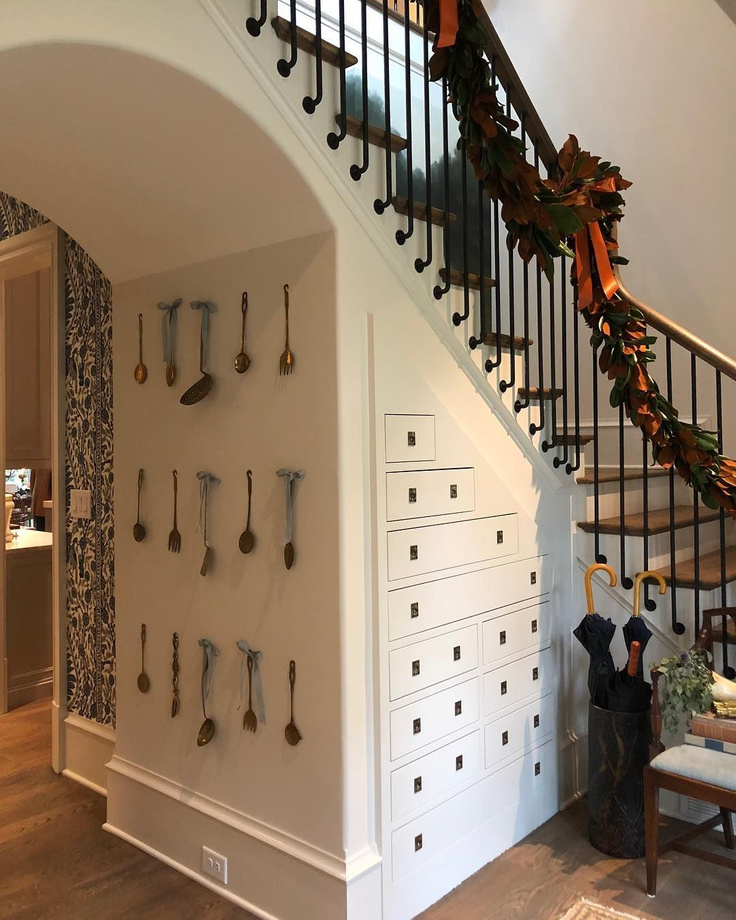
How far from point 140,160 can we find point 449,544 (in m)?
1.42

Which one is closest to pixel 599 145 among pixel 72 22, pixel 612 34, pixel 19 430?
pixel 612 34

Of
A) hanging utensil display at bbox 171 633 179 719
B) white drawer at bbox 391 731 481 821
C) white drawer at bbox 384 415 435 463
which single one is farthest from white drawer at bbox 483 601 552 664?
hanging utensil display at bbox 171 633 179 719

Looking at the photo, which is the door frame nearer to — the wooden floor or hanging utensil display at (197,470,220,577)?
the wooden floor

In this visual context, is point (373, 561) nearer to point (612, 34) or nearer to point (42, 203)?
point (42, 203)

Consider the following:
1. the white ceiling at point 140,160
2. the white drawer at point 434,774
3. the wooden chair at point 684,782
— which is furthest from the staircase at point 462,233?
the white drawer at point 434,774

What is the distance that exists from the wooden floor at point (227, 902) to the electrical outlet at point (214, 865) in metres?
0.05

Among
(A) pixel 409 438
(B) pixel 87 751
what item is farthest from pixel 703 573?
(B) pixel 87 751

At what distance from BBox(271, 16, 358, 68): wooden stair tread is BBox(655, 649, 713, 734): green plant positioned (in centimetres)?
202

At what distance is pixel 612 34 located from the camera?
13.1 feet

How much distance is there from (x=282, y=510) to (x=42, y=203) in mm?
1184

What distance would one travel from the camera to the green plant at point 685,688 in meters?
2.32

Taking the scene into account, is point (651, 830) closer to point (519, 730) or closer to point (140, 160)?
point (519, 730)

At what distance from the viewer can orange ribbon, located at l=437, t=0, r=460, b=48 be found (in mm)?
1790

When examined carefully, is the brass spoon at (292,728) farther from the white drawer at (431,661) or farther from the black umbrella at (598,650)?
the black umbrella at (598,650)
